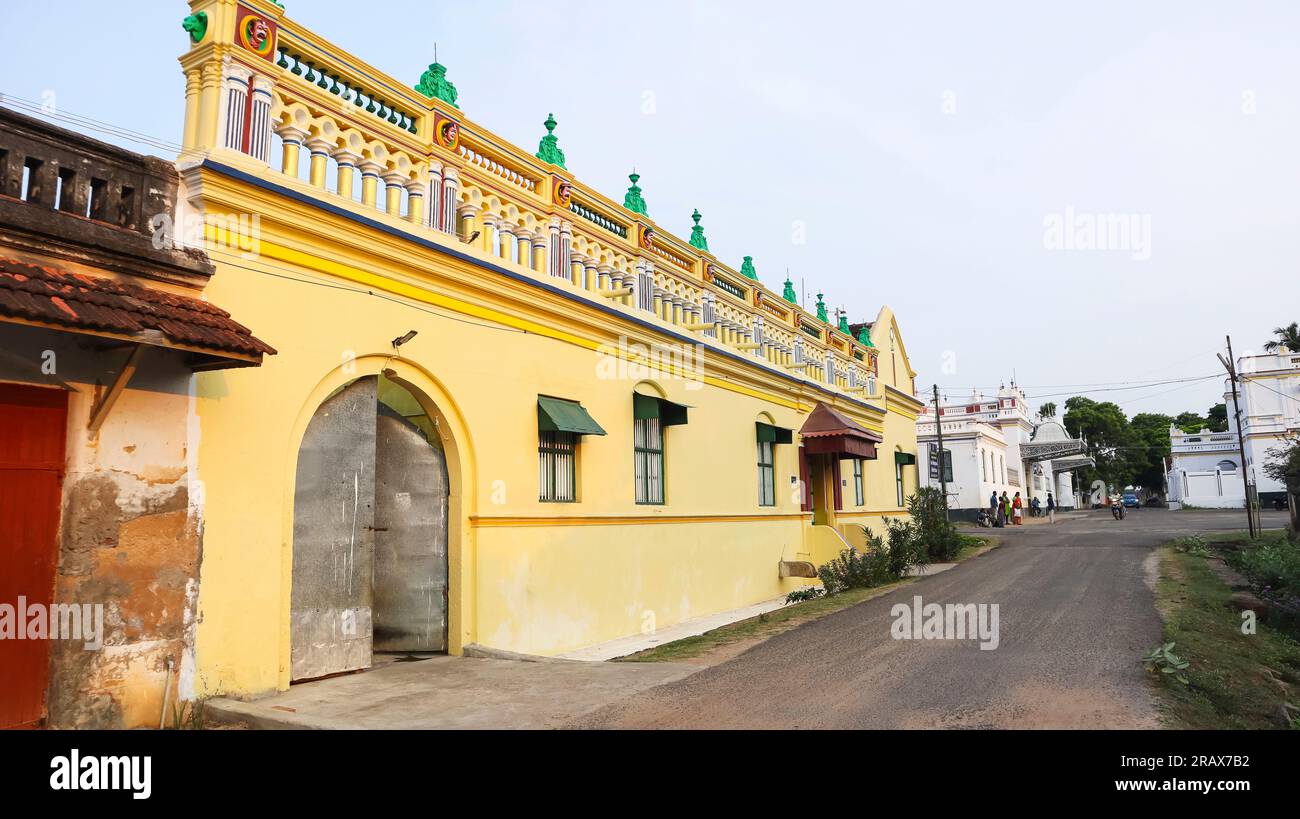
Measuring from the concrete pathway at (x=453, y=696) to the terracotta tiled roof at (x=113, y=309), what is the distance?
2.53 m

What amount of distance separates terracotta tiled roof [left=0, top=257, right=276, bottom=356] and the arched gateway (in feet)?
5.21

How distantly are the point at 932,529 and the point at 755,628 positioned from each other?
1117 centimetres

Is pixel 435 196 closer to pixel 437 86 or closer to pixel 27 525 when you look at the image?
pixel 437 86

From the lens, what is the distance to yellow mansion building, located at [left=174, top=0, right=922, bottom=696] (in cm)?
608

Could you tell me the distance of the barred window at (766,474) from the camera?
50.4 ft

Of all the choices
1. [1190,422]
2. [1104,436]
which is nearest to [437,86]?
[1104,436]

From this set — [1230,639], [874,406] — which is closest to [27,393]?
[1230,639]

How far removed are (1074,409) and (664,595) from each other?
7141 centimetres

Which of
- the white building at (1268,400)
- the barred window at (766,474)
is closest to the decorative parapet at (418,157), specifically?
the barred window at (766,474)

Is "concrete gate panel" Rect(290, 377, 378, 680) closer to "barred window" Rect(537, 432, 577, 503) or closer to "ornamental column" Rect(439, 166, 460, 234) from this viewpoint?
"ornamental column" Rect(439, 166, 460, 234)

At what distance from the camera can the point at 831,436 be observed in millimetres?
16531

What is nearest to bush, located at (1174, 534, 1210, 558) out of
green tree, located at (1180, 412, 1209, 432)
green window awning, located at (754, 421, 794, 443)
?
green window awning, located at (754, 421, 794, 443)

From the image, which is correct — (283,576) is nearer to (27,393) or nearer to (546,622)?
(27,393)

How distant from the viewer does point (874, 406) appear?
21484 mm
